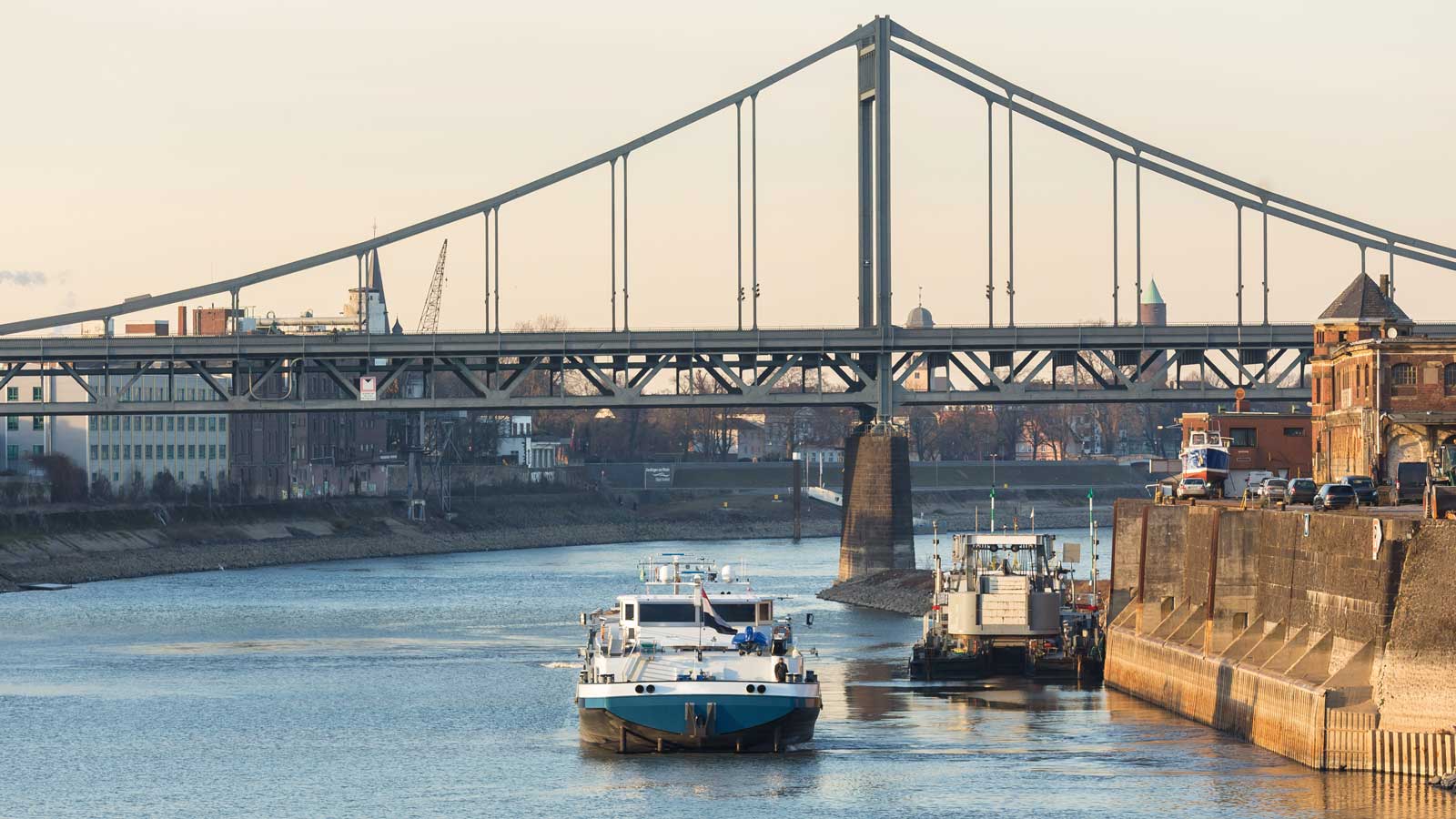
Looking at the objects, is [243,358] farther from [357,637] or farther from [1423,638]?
[1423,638]

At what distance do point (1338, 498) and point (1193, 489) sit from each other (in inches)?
511

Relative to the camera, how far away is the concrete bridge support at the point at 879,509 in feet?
362

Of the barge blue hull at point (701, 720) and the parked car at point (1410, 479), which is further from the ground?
the parked car at point (1410, 479)

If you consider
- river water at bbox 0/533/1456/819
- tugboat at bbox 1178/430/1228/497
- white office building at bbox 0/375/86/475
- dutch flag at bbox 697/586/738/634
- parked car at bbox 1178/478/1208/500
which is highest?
white office building at bbox 0/375/86/475

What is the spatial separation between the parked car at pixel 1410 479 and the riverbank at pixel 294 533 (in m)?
76.3

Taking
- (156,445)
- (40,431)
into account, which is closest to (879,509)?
(156,445)

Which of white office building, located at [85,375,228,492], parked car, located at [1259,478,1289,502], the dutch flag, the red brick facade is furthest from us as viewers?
white office building, located at [85,375,228,492]

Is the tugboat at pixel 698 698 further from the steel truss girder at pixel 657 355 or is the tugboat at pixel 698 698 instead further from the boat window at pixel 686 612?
the steel truss girder at pixel 657 355

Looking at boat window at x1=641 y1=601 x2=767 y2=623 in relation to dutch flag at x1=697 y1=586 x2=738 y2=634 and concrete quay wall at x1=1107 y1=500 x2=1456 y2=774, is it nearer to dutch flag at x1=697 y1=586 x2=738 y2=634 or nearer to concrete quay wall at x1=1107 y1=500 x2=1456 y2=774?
dutch flag at x1=697 y1=586 x2=738 y2=634

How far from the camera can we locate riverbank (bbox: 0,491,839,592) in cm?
13262

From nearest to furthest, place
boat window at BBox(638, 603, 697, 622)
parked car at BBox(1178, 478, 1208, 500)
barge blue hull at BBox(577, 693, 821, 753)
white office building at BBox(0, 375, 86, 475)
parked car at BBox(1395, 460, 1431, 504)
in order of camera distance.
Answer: barge blue hull at BBox(577, 693, 821, 753)
boat window at BBox(638, 603, 697, 622)
parked car at BBox(1395, 460, 1431, 504)
parked car at BBox(1178, 478, 1208, 500)
white office building at BBox(0, 375, 86, 475)

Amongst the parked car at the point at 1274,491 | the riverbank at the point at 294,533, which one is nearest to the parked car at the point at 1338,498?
the parked car at the point at 1274,491

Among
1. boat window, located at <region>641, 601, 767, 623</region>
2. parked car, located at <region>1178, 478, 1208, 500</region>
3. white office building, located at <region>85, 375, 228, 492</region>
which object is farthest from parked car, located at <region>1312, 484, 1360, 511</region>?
white office building, located at <region>85, 375, 228, 492</region>

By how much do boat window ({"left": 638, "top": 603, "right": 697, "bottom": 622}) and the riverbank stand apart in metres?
73.2
